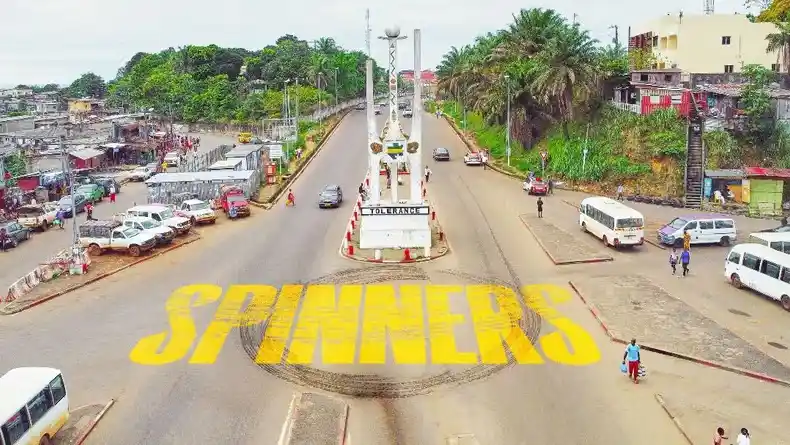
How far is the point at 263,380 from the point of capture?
19031mm

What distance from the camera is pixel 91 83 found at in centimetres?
18825

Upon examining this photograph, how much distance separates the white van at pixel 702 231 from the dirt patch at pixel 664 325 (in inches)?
221

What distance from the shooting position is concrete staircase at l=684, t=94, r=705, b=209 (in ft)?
139

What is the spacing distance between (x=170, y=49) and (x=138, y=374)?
528ft

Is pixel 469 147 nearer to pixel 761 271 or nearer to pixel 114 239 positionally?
pixel 114 239

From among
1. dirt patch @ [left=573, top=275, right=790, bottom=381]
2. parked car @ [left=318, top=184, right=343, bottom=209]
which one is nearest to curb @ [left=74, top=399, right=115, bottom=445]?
dirt patch @ [left=573, top=275, right=790, bottom=381]

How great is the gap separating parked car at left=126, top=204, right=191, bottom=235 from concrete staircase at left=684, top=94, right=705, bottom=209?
94.5ft

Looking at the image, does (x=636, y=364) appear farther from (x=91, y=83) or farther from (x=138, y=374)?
(x=91, y=83)

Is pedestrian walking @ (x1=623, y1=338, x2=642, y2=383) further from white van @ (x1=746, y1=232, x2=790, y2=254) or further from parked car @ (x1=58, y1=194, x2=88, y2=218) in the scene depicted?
parked car @ (x1=58, y1=194, x2=88, y2=218)

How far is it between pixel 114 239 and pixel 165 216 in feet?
13.5

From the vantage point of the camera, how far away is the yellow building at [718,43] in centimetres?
6062

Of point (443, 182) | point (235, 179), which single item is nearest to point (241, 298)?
point (235, 179)

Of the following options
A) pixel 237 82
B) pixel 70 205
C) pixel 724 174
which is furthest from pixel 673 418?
pixel 237 82

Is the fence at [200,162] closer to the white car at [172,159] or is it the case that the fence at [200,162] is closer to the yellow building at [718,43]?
the white car at [172,159]
